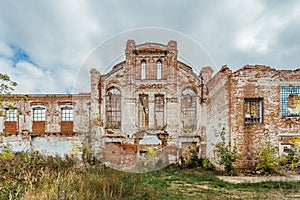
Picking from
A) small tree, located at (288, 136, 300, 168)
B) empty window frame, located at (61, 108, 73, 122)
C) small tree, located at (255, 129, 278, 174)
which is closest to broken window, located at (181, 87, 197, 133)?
small tree, located at (255, 129, 278, 174)

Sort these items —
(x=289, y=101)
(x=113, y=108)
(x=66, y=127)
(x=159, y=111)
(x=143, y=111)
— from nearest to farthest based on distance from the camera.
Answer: (x=289, y=101) → (x=159, y=111) → (x=143, y=111) → (x=113, y=108) → (x=66, y=127)

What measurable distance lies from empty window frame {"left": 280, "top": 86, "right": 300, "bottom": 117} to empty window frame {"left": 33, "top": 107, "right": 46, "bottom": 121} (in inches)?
673

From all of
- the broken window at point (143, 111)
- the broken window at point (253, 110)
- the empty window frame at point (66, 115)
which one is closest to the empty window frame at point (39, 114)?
the empty window frame at point (66, 115)

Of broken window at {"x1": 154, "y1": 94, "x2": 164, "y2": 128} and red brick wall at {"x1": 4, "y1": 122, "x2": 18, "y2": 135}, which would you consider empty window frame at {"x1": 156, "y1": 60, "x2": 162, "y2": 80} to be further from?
red brick wall at {"x1": 4, "y1": 122, "x2": 18, "y2": 135}

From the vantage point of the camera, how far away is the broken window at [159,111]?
17503mm

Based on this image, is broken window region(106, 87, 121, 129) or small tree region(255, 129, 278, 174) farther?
broken window region(106, 87, 121, 129)

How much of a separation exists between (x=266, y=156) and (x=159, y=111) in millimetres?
7973

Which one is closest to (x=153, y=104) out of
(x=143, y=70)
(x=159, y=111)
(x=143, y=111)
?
(x=159, y=111)

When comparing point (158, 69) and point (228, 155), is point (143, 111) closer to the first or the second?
point (158, 69)

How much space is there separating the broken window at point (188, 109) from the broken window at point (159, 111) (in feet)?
4.73

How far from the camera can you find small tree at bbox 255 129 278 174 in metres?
11.5

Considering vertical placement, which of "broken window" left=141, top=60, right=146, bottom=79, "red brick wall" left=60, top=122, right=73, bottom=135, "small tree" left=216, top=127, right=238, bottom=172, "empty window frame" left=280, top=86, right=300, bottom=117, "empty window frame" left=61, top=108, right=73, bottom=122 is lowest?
"small tree" left=216, top=127, right=238, bottom=172

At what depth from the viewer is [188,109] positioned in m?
17.7

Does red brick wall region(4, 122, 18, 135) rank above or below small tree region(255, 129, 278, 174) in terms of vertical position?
above
